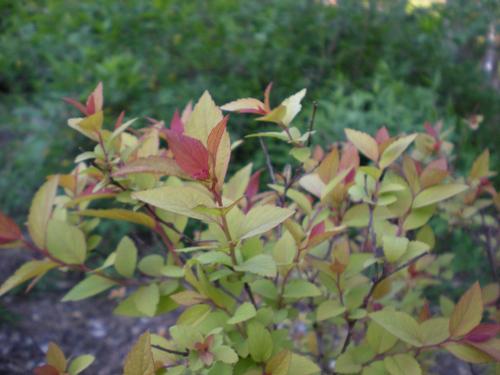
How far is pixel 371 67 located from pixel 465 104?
690mm

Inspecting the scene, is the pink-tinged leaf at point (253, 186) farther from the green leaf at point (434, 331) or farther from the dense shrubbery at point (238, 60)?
the dense shrubbery at point (238, 60)

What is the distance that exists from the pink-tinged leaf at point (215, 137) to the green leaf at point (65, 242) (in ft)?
1.57

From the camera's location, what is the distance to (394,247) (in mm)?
934

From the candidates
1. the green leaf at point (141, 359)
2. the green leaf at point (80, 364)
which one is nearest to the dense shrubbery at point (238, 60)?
the green leaf at point (80, 364)

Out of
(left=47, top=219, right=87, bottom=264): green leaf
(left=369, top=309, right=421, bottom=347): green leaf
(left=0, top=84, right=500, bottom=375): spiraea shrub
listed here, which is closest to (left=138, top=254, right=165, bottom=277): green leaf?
(left=0, top=84, right=500, bottom=375): spiraea shrub

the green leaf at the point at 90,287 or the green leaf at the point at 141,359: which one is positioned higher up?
the green leaf at the point at 141,359

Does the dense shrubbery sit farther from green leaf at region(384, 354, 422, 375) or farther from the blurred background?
green leaf at region(384, 354, 422, 375)

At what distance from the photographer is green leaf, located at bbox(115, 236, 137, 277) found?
3.80ft

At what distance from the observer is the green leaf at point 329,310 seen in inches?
40.7

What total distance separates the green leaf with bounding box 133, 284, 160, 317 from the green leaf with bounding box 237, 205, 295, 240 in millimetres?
308

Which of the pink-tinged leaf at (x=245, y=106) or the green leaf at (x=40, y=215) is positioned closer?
the pink-tinged leaf at (x=245, y=106)

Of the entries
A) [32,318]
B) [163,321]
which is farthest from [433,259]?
[32,318]

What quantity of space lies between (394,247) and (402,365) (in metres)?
0.23

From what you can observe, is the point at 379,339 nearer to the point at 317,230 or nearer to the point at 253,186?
the point at 317,230
